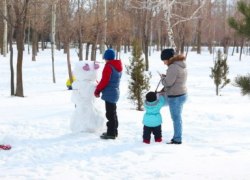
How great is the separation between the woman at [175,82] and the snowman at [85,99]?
1.34 m

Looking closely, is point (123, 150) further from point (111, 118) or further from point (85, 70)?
point (85, 70)

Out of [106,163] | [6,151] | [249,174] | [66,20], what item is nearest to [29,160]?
[6,151]

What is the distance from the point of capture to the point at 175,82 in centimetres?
614

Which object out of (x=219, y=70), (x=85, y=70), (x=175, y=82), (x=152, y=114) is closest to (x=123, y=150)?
(x=152, y=114)

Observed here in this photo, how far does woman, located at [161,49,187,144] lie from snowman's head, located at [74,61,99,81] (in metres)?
1.29

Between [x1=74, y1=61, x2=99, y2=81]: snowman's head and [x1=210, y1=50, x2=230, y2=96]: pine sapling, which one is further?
[x1=210, y1=50, x2=230, y2=96]: pine sapling

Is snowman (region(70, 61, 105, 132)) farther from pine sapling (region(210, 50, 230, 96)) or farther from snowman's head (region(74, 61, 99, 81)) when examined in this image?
pine sapling (region(210, 50, 230, 96))

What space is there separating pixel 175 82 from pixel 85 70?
1.62m

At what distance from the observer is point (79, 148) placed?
604 cm

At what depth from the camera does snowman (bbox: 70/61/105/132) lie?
22.3 ft

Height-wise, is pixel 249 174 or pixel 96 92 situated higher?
pixel 96 92

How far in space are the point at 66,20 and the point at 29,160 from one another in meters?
16.8

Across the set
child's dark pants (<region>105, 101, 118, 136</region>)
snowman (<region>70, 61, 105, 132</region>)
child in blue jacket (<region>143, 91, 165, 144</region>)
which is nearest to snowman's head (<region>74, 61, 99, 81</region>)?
snowman (<region>70, 61, 105, 132</region>)

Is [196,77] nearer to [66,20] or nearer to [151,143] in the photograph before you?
[66,20]
